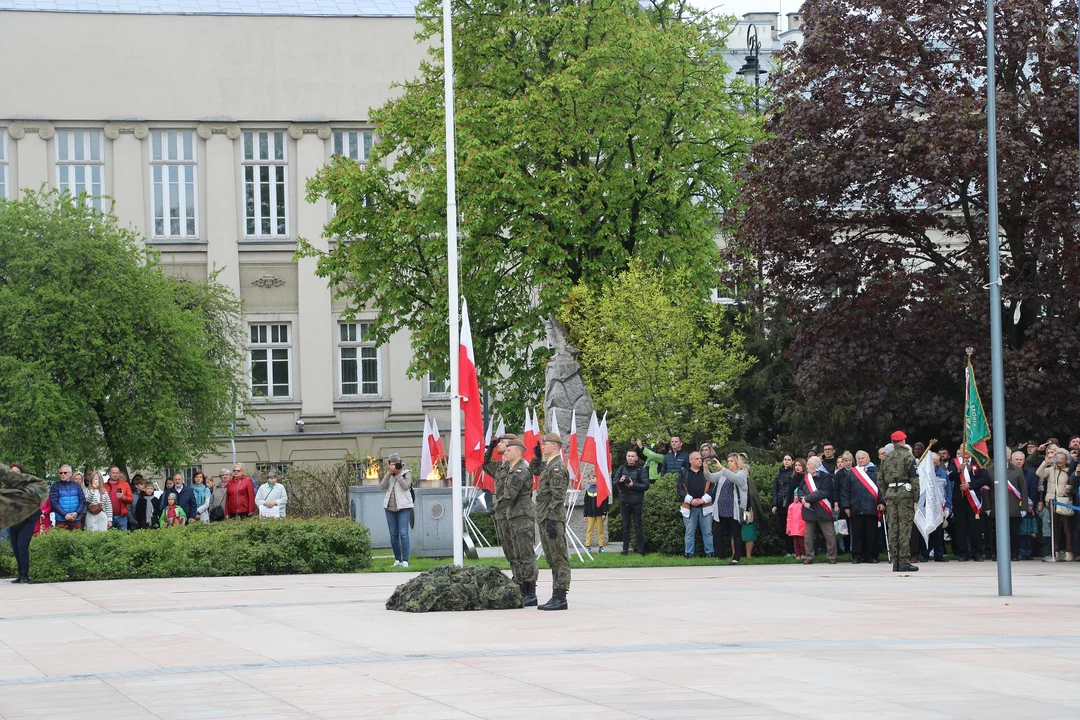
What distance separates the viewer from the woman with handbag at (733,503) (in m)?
25.7

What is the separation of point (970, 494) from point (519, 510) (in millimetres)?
11399

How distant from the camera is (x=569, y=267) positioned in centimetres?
3647

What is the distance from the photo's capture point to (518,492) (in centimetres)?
1688

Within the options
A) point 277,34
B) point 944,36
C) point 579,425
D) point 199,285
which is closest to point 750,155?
point 944,36

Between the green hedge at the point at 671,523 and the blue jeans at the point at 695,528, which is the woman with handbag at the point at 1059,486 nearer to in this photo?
the green hedge at the point at 671,523

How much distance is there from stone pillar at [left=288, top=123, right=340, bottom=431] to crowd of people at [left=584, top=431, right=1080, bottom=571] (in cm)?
2404

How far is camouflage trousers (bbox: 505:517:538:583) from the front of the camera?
1695cm

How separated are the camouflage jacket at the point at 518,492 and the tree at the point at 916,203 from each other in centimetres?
1326

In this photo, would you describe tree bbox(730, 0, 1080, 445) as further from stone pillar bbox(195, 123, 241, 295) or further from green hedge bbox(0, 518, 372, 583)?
stone pillar bbox(195, 123, 241, 295)

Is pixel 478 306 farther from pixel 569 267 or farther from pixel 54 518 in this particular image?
pixel 54 518

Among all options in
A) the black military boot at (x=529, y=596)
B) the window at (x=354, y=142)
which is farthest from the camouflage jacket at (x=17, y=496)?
the window at (x=354, y=142)

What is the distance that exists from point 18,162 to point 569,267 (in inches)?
784

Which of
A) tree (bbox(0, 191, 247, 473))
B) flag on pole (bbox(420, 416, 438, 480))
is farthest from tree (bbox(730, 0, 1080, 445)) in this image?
tree (bbox(0, 191, 247, 473))

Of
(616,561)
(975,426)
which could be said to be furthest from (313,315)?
(975,426)
